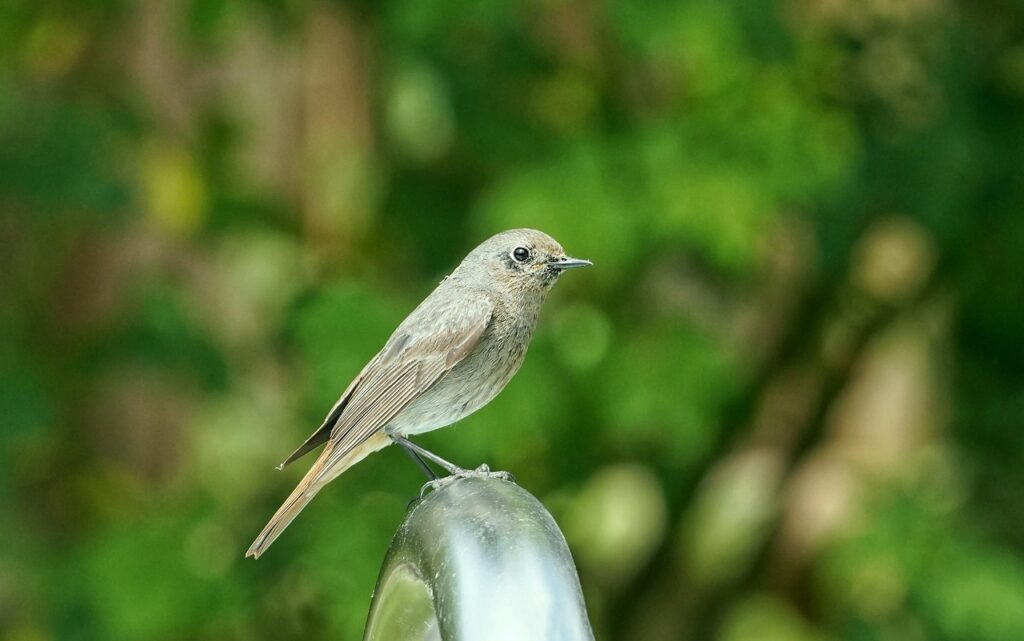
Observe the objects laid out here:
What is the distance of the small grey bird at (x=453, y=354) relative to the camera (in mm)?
4105

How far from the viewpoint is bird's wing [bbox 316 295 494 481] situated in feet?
13.3

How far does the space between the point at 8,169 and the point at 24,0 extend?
93cm

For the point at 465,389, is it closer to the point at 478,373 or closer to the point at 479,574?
the point at 478,373

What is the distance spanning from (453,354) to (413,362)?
0.13m

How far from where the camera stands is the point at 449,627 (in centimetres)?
229

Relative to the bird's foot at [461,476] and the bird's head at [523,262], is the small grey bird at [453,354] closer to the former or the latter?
the bird's head at [523,262]

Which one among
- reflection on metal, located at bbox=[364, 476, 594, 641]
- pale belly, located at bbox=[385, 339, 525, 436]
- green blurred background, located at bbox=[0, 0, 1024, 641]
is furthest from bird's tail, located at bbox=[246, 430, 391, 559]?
green blurred background, located at bbox=[0, 0, 1024, 641]

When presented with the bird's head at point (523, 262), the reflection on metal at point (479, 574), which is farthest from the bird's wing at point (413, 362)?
the reflection on metal at point (479, 574)

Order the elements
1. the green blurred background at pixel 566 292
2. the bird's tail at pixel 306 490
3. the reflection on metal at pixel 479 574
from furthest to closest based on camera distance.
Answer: the green blurred background at pixel 566 292 < the bird's tail at pixel 306 490 < the reflection on metal at pixel 479 574

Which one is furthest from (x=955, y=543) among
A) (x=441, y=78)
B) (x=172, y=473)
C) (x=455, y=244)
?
(x=172, y=473)

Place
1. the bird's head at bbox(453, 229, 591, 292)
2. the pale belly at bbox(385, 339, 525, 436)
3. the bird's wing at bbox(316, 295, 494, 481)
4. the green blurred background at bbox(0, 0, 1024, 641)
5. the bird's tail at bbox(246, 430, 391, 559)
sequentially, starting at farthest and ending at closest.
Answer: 1. the green blurred background at bbox(0, 0, 1024, 641)
2. the bird's head at bbox(453, 229, 591, 292)
3. the pale belly at bbox(385, 339, 525, 436)
4. the bird's wing at bbox(316, 295, 494, 481)
5. the bird's tail at bbox(246, 430, 391, 559)

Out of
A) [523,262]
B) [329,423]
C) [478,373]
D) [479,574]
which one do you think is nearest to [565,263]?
[523,262]

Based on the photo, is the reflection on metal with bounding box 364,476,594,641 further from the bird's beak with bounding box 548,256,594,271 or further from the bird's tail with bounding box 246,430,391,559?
the bird's beak with bounding box 548,256,594,271

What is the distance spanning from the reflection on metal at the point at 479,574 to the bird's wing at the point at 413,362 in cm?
105
